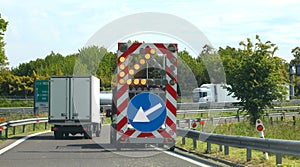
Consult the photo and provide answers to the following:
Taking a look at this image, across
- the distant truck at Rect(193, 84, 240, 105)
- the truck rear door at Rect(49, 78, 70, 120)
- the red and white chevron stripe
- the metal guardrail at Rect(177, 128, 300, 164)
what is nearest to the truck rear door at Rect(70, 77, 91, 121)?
the truck rear door at Rect(49, 78, 70, 120)

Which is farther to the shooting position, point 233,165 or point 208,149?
point 208,149

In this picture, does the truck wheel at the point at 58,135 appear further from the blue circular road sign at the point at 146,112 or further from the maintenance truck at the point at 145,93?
the blue circular road sign at the point at 146,112

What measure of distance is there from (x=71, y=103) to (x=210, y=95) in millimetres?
44562

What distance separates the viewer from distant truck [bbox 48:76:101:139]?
25953mm

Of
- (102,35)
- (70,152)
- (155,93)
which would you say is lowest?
(70,152)

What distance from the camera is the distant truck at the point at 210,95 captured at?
66600 millimetres

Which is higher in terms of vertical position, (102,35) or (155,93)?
(102,35)

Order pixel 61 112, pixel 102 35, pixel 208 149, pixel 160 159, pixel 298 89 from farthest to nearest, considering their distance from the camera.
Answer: pixel 298 89
pixel 61 112
pixel 102 35
pixel 208 149
pixel 160 159

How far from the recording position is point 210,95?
69188 millimetres

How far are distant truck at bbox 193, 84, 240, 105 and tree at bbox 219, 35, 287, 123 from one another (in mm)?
34493

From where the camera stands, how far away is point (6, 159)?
49.6 feet

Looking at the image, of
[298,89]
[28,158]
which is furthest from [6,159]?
[298,89]

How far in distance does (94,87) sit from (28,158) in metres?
11.6

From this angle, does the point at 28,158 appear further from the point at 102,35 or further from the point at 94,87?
the point at 94,87
